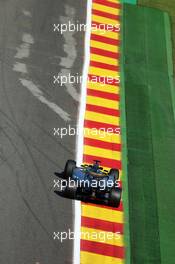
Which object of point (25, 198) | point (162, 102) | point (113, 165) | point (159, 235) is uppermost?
point (162, 102)

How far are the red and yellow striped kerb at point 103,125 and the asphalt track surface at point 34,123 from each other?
61cm

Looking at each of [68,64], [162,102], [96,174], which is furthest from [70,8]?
[96,174]

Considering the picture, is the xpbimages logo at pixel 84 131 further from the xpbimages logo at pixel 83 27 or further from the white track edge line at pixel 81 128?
the xpbimages logo at pixel 83 27

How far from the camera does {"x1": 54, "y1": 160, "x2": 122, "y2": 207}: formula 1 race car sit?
1443 centimetres

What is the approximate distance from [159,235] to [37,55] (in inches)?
374

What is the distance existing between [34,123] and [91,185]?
3952 mm

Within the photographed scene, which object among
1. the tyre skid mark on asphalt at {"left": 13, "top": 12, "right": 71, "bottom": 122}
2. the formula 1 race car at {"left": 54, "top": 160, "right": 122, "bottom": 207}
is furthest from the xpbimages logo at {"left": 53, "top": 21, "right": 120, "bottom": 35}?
the formula 1 race car at {"left": 54, "top": 160, "right": 122, "bottom": 207}

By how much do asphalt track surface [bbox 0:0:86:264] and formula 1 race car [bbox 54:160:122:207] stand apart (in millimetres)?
609

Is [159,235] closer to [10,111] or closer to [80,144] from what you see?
[80,144]

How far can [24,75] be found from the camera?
18.3 m

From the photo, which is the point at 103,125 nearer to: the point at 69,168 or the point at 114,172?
the point at 114,172

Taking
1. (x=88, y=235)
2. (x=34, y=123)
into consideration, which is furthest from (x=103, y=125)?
(x=88, y=235)

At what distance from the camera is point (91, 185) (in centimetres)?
1441

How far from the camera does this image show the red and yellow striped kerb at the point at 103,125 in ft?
47.0
